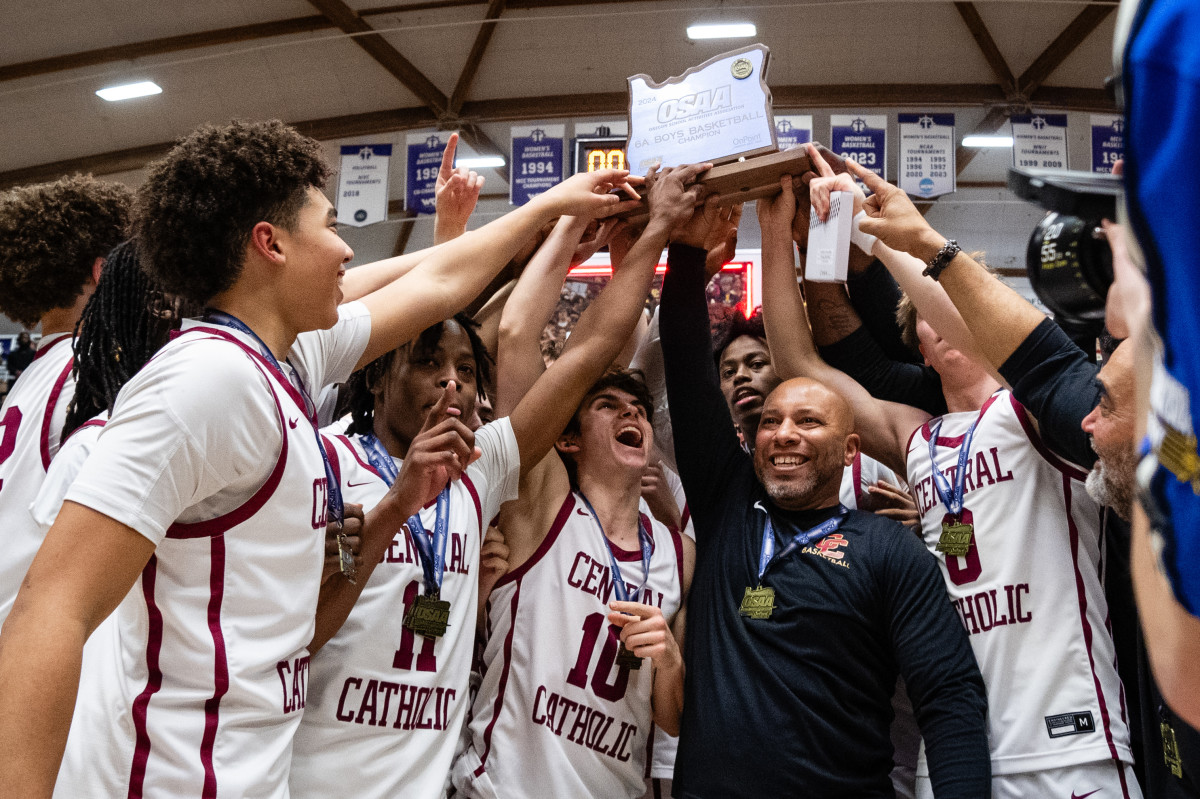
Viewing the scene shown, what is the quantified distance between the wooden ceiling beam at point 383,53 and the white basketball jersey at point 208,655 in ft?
29.0

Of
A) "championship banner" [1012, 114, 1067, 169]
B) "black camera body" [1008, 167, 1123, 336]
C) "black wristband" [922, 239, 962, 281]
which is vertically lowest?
"black camera body" [1008, 167, 1123, 336]

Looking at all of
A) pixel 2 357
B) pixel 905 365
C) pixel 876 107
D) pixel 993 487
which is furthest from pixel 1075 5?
pixel 2 357

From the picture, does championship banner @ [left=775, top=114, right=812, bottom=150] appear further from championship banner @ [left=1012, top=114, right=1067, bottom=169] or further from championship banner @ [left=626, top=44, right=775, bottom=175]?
championship banner @ [left=626, top=44, right=775, bottom=175]

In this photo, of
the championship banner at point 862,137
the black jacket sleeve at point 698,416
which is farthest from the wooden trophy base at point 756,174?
the championship banner at point 862,137

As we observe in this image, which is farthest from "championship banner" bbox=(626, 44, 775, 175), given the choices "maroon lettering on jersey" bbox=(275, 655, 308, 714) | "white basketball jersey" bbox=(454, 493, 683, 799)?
"maroon lettering on jersey" bbox=(275, 655, 308, 714)

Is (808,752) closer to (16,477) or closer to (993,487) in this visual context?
(993,487)

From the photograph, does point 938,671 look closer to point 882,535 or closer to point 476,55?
point 882,535

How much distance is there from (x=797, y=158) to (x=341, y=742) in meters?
2.06

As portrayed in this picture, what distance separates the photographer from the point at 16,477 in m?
2.40

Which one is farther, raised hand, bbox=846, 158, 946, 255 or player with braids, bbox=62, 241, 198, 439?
raised hand, bbox=846, 158, 946, 255

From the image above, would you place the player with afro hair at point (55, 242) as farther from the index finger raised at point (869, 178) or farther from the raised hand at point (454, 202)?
the index finger raised at point (869, 178)

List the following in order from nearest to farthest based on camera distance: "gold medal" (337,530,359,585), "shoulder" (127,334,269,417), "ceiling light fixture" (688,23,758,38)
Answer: "shoulder" (127,334,269,417)
"gold medal" (337,530,359,585)
"ceiling light fixture" (688,23,758,38)

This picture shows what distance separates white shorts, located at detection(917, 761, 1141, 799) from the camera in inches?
91.4

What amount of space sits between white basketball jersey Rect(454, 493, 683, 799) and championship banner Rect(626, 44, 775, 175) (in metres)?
1.22
